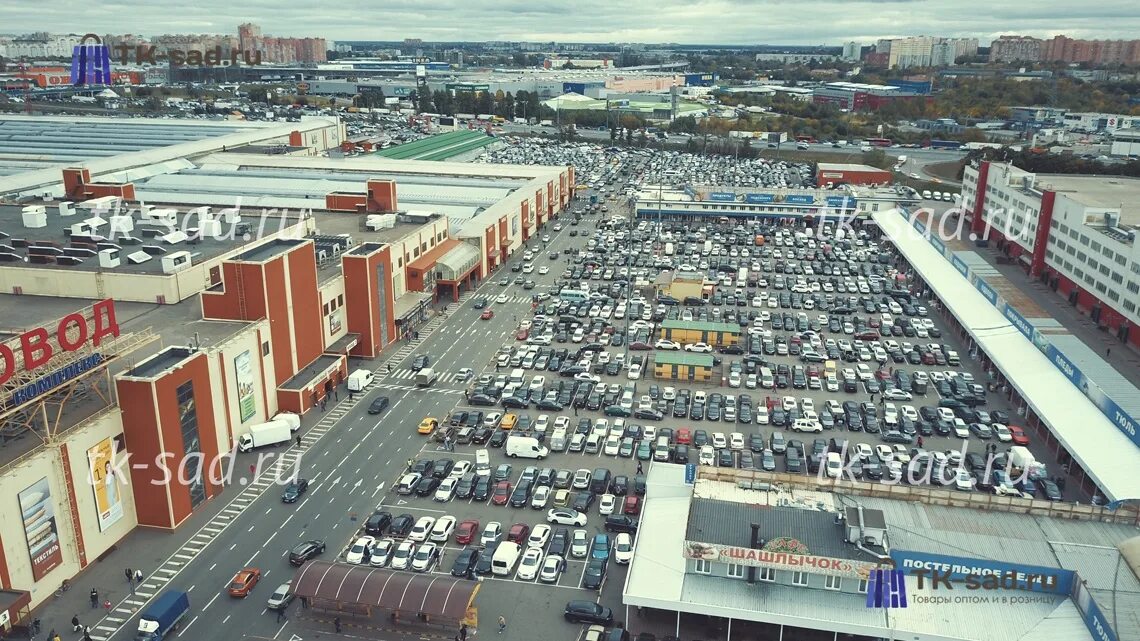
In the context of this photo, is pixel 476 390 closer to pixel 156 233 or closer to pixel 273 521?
pixel 273 521

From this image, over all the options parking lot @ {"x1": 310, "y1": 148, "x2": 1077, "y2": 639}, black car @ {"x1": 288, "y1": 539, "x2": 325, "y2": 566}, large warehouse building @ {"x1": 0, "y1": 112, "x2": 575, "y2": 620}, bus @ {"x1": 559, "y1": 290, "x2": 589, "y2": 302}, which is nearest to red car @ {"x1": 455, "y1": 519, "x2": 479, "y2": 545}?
parking lot @ {"x1": 310, "y1": 148, "x2": 1077, "y2": 639}

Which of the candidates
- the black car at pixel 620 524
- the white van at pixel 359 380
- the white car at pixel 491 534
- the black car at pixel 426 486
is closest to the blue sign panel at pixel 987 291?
the black car at pixel 620 524

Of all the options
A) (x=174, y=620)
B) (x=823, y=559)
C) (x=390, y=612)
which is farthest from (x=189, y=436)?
(x=823, y=559)

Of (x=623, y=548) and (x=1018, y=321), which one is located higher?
(x=1018, y=321)

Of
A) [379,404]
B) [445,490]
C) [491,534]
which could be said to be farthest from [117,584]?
[379,404]

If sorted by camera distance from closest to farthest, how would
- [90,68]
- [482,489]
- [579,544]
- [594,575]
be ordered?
[594,575], [579,544], [482,489], [90,68]

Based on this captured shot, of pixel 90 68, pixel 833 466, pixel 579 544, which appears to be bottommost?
pixel 833 466

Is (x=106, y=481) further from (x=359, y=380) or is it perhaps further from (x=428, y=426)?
(x=359, y=380)
